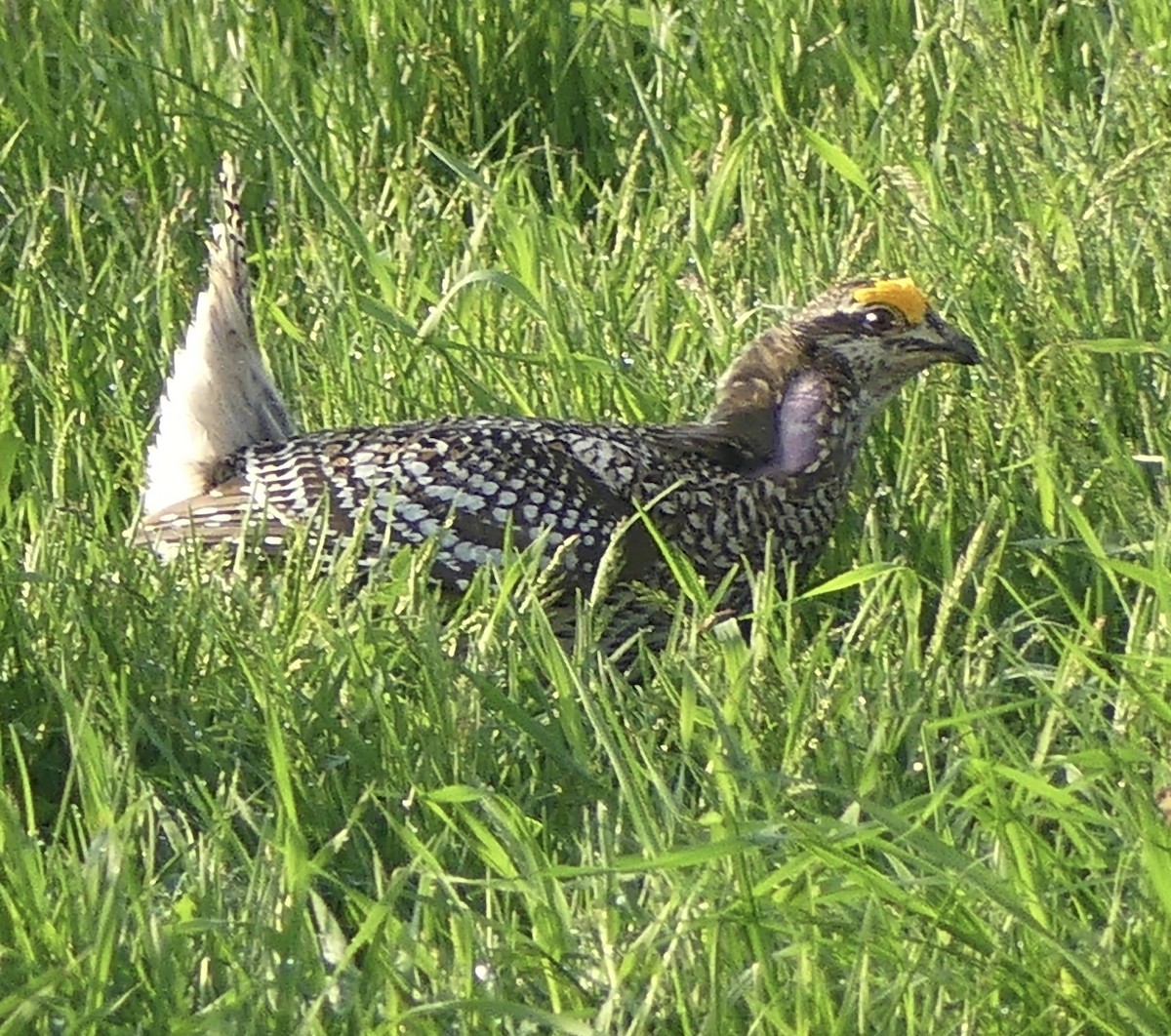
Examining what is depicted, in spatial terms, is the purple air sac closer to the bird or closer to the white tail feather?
the bird

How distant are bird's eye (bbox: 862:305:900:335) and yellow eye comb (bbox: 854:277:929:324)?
0.01 m

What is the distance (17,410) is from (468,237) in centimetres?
115

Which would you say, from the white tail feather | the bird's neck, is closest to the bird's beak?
the bird's neck

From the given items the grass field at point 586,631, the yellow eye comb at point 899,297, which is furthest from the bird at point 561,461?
the grass field at point 586,631

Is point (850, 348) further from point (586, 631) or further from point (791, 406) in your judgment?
point (586, 631)

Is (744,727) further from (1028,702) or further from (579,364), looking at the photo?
(579,364)

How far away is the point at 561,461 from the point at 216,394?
74cm

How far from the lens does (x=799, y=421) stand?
18.2ft

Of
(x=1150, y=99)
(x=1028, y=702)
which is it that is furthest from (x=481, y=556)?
(x=1150, y=99)

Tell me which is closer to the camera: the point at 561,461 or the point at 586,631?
the point at 586,631

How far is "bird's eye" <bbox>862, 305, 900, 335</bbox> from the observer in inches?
212

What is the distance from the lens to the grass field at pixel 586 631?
3180 millimetres

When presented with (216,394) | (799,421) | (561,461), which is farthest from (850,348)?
(216,394)

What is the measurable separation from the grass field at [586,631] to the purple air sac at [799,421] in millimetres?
175
